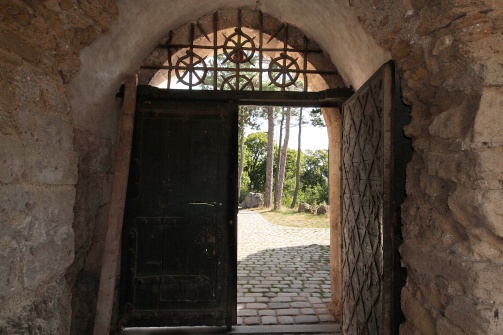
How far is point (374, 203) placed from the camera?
2.49 metres

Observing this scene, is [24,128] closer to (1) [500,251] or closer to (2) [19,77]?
(2) [19,77]

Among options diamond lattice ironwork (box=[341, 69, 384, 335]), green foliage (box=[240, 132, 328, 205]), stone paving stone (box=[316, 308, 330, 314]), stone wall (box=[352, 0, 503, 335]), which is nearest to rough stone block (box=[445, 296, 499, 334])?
stone wall (box=[352, 0, 503, 335])

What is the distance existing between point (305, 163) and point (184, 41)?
2956 centimetres

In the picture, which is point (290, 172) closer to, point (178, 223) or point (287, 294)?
point (287, 294)

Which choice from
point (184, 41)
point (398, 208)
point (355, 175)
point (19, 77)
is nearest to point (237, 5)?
point (184, 41)

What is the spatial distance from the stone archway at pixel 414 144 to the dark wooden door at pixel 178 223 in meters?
0.67

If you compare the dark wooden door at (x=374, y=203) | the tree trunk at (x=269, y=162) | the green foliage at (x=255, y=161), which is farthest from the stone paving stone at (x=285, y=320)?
the green foliage at (x=255, y=161)

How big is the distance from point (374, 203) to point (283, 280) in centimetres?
331

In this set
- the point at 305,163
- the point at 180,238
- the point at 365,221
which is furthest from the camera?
the point at 305,163

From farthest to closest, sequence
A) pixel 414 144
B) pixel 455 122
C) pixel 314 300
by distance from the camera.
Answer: pixel 314 300
pixel 414 144
pixel 455 122

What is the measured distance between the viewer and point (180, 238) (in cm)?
329

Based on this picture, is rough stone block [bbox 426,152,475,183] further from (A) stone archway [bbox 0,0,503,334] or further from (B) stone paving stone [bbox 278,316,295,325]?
(B) stone paving stone [bbox 278,316,295,325]

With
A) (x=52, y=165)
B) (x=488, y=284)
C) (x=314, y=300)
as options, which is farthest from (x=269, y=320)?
(x=52, y=165)

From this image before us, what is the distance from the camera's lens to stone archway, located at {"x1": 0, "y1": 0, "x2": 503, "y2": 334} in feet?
5.05
